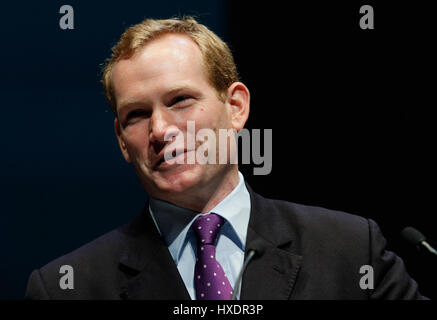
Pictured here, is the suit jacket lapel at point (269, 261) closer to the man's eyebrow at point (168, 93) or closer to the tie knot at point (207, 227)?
the tie knot at point (207, 227)

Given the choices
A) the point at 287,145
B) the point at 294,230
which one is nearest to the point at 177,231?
the point at 294,230

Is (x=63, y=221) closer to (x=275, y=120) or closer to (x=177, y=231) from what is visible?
(x=177, y=231)

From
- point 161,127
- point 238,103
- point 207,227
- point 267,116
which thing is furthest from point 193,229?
point 267,116

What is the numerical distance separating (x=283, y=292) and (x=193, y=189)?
0.37m

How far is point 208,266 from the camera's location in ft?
5.14

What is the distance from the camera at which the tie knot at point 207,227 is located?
1624 mm

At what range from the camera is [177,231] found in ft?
5.57

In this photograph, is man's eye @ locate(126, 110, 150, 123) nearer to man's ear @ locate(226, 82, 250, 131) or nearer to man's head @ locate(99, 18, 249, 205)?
man's head @ locate(99, 18, 249, 205)

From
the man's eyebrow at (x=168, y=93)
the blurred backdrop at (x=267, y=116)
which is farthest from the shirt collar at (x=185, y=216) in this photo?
the blurred backdrop at (x=267, y=116)

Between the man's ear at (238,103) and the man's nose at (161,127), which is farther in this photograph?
the man's ear at (238,103)

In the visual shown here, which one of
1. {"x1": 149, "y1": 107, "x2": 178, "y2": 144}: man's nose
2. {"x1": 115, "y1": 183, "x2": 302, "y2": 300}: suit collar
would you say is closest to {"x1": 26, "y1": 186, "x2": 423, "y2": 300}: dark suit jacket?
{"x1": 115, "y1": 183, "x2": 302, "y2": 300}: suit collar

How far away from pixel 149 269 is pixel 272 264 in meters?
0.34

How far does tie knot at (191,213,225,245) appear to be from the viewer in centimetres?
162

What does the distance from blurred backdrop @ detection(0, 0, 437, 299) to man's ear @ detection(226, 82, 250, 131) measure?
50 centimetres
